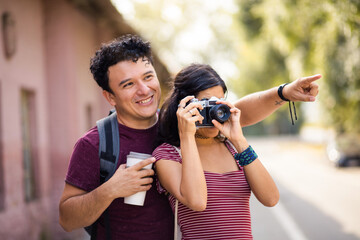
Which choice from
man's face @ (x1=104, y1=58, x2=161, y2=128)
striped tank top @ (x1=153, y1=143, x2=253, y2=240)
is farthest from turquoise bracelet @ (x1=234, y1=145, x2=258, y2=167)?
man's face @ (x1=104, y1=58, x2=161, y2=128)

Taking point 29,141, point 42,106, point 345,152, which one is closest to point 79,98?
point 42,106

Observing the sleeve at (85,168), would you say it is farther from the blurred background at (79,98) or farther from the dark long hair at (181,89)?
the blurred background at (79,98)

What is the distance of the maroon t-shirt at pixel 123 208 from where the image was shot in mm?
2115

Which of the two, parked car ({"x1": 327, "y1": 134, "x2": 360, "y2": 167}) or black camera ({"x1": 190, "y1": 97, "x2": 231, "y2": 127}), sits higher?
black camera ({"x1": 190, "y1": 97, "x2": 231, "y2": 127})

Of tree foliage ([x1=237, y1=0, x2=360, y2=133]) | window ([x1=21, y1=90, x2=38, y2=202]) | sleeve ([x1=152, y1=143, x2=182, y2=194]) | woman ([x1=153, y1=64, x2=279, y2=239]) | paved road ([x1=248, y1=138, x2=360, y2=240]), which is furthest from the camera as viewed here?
tree foliage ([x1=237, y1=0, x2=360, y2=133])

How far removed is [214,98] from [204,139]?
0.27 m

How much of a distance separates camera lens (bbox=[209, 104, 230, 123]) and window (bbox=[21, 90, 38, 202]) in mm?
4214

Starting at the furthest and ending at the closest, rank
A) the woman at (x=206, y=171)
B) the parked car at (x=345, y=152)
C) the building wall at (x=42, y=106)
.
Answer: the parked car at (x=345, y=152) → the building wall at (x=42, y=106) → the woman at (x=206, y=171)

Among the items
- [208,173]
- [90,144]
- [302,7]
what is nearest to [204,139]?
[208,173]

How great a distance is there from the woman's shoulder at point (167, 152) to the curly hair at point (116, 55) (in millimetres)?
456

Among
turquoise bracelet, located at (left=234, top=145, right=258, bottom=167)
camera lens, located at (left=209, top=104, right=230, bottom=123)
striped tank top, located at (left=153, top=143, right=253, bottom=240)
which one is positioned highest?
camera lens, located at (left=209, top=104, right=230, bottom=123)

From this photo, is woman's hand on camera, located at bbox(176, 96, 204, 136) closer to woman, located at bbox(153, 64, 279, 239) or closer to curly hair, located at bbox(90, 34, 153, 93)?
woman, located at bbox(153, 64, 279, 239)

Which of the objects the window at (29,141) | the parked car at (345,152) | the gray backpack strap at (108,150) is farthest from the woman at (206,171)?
the parked car at (345,152)

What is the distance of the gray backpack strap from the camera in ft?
7.02
